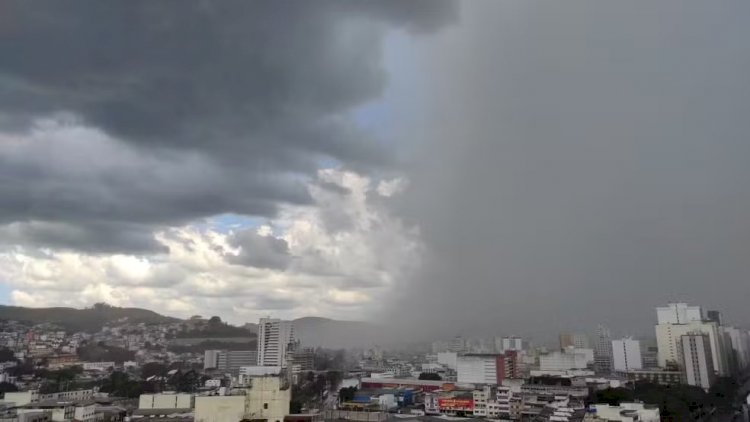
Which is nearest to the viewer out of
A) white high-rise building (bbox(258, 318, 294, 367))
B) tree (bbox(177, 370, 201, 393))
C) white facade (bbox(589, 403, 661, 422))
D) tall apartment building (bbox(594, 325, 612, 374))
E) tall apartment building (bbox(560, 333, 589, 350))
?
white facade (bbox(589, 403, 661, 422))

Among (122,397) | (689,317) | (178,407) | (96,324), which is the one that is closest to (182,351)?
(96,324)

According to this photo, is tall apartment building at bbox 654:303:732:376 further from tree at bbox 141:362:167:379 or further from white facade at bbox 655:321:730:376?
tree at bbox 141:362:167:379

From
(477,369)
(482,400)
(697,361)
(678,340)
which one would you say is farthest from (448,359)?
(482,400)

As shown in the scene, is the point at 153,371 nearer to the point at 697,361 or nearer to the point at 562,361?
the point at 562,361

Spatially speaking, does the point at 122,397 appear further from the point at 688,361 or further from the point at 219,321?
the point at 219,321

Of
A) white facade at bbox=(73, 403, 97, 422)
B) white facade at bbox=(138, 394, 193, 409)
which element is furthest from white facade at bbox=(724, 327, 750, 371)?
white facade at bbox=(73, 403, 97, 422)

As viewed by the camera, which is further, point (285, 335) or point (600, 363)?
point (600, 363)
